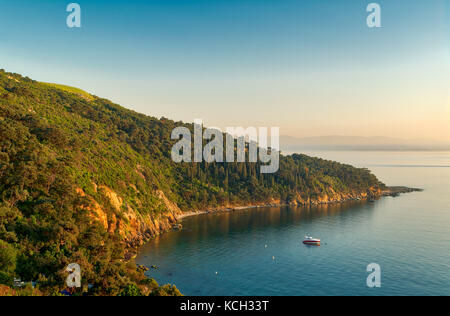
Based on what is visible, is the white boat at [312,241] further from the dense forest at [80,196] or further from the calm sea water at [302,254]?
the dense forest at [80,196]

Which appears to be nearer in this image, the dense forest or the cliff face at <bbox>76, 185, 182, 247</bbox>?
the dense forest

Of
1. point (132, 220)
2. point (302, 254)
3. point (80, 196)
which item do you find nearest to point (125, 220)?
point (132, 220)

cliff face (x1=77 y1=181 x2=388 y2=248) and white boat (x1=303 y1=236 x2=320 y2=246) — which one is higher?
cliff face (x1=77 y1=181 x2=388 y2=248)

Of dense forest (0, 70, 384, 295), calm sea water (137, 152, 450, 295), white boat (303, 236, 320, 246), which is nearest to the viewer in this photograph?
dense forest (0, 70, 384, 295)

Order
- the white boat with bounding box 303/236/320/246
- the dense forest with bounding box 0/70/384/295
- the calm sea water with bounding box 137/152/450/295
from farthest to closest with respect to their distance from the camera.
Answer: the white boat with bounding box 303/236/320/246
the calm sea water with bounding box 137/152/450/295
the dense forest with bounding box 0/70/384/295

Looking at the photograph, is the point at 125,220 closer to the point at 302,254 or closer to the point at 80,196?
the point at 80,196

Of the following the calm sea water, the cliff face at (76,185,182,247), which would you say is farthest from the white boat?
the cliff face at (76,185,182,247)

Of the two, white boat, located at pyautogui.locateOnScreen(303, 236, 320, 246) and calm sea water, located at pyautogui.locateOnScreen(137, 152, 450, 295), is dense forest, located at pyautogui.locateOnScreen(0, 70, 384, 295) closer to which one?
calm sea water, located at pyautogui.locateOnScreen(137, 152, 450, 295)

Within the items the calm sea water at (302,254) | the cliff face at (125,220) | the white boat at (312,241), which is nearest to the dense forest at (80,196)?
the cliff face at (125,220)
